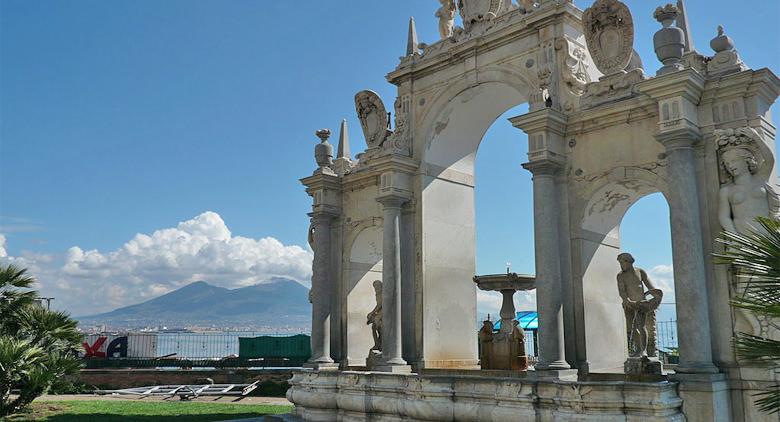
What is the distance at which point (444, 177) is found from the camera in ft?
60.9

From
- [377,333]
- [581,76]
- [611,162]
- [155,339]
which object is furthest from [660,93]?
[155,339]

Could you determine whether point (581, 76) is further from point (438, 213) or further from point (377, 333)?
point (377, 333)

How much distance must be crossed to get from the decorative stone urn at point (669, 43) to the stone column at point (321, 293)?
1055 cm

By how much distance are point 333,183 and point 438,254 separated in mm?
4112

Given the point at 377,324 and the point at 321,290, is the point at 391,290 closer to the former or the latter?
the point at 377,324

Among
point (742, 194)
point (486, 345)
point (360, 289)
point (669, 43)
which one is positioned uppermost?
point (669, 43)

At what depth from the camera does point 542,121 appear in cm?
1416

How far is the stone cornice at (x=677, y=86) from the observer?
39.1 feet

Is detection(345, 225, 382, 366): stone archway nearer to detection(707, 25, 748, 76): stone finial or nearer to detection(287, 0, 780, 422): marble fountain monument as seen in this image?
detection(287, 0, 780, 422): marble fountain monument

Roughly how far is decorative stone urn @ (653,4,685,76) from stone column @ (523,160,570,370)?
3.04 m

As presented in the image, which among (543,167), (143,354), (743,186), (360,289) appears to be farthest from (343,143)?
(143,354)

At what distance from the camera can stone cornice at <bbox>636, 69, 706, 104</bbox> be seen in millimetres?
11930

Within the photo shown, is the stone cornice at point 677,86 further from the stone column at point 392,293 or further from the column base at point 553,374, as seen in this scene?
the stone column at point 392,293

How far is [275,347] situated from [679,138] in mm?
29281
